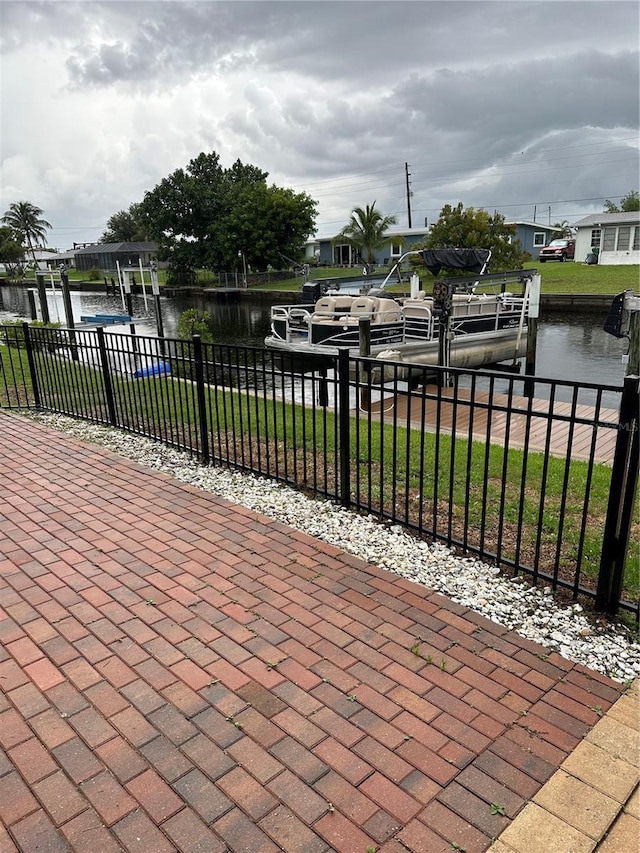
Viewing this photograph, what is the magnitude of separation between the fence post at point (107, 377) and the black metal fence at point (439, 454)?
0.05 ft

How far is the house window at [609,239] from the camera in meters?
34.7

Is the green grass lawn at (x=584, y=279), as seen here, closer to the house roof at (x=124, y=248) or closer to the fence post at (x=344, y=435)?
the fence post at (x=344, y=435)

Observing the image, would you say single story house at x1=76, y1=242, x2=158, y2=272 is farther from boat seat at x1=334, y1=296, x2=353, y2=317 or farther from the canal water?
boat seat at x1=334, y1=296, x2=353, y2=317

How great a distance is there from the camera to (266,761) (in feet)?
7.36

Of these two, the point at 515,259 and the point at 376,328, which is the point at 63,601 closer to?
the point at 376,328

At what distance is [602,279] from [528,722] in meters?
31.3

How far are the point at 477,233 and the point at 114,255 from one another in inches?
2270

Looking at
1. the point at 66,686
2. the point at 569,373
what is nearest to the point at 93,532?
the point at 66,686

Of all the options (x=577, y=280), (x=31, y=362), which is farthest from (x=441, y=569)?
(x=577, y=280)

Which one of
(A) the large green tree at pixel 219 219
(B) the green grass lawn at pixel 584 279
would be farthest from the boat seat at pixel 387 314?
(A) the large green tree at pixel 219 219

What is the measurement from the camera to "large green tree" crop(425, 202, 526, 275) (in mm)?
25453

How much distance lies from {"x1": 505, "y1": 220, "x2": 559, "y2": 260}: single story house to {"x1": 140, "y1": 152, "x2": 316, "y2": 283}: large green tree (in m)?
17.4

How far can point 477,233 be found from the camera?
25.3 m

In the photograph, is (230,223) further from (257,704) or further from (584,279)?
(257,704)
